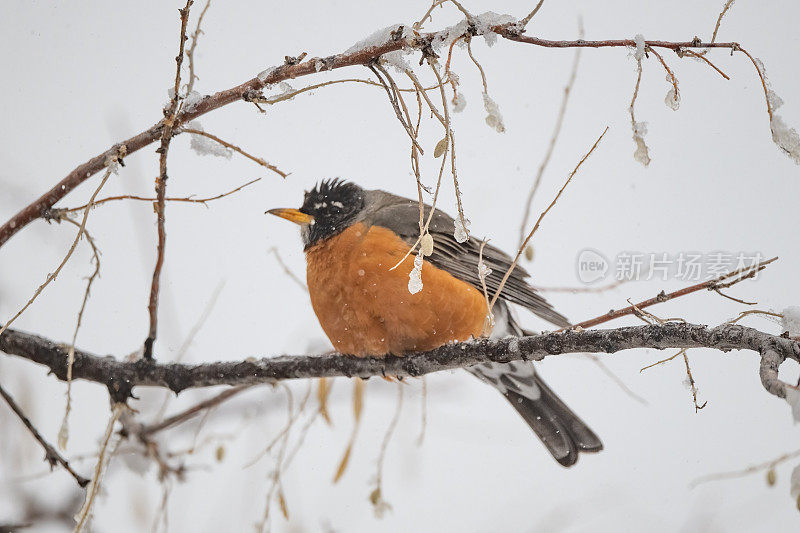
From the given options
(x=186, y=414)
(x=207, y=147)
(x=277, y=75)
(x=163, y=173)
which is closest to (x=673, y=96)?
(x=277, y=75)

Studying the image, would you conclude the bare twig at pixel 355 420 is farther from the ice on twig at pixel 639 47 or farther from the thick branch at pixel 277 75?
the ice on twig at pixel 639 47

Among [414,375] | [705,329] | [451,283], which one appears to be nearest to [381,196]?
[451,283]

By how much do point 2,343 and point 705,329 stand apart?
205 cm

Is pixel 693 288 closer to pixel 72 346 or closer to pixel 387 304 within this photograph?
pixel 387 304

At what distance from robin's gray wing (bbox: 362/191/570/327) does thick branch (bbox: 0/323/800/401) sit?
51 centimetres

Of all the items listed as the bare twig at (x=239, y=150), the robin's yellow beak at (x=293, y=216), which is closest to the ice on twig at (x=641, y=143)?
the bare twig at (x=239, y=150)

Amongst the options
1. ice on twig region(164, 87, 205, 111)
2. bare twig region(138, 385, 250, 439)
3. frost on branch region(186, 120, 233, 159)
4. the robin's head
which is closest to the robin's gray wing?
the robin's head

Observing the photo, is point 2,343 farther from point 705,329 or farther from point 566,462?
point 566,462

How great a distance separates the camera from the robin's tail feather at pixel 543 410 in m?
3.24

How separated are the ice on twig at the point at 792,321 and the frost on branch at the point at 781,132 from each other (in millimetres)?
310

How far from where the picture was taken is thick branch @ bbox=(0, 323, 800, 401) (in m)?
1.61

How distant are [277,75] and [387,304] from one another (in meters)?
1.32

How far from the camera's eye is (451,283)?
2893 millimetres

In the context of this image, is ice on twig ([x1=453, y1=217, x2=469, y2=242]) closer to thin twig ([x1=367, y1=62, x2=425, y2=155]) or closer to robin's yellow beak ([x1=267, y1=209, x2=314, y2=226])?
thin twig ([x1=367, y1=62, x2=425, y2=155])
